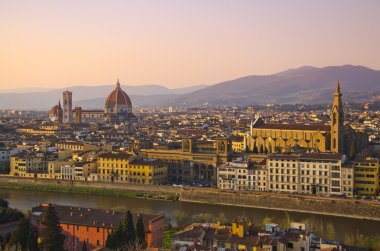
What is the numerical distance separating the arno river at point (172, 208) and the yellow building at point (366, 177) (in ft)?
9.69

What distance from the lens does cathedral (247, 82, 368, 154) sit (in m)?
32.4

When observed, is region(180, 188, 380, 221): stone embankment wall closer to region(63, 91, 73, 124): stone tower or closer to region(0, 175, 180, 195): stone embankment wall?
region(0, 175, 180, 195): stone embankment wall

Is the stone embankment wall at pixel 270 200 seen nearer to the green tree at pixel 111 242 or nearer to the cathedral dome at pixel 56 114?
the green tree at pixel 111 242

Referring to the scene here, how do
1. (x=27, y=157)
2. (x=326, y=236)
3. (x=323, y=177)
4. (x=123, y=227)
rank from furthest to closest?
(x=27, y=157)
(x=323, y=177)
(x=326, y=236)
(x=123, y=227)

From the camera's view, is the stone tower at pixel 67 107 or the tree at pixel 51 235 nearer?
the tree at pixel 51 235

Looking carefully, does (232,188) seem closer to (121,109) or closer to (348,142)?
(348,142)

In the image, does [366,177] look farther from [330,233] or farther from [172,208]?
[172,208]

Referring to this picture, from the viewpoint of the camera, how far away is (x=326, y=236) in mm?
19188

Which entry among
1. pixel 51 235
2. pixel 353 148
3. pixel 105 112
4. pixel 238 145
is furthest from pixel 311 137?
pixel 105 112

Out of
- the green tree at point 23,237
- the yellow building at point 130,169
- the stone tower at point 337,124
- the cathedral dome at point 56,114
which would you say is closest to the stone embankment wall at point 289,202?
the yellow building at point 130,169

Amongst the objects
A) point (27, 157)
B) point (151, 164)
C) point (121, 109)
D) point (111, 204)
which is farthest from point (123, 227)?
point (121, 109)

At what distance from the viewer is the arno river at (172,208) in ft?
72.0

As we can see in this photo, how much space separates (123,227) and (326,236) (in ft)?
22.4

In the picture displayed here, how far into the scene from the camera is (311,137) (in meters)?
35.2
